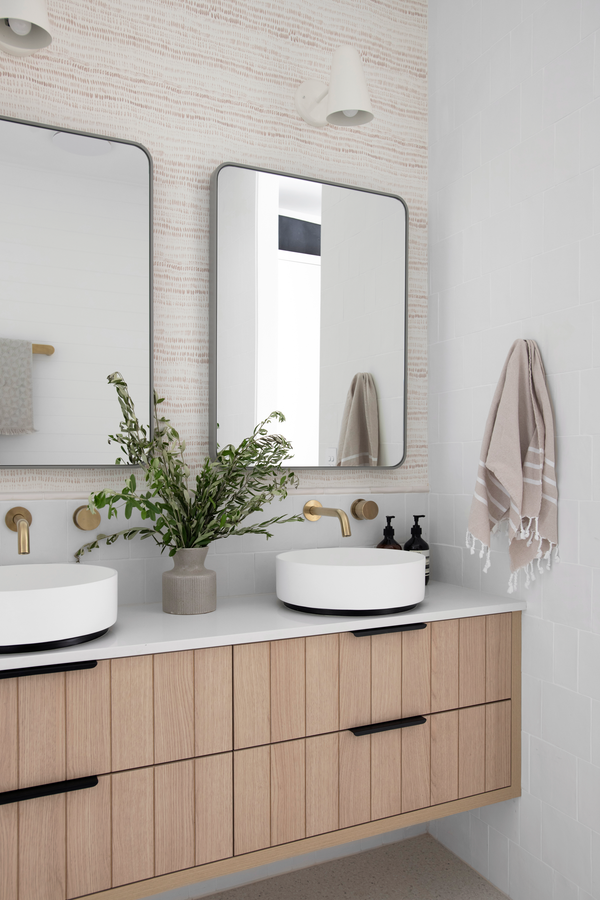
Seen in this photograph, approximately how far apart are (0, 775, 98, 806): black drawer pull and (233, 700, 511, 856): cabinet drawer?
307 mm

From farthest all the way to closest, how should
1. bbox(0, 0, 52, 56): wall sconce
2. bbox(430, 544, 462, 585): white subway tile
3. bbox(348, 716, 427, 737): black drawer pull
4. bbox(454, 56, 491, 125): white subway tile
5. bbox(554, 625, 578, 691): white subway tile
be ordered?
bbox(430, 544, 462, 585): white subway tile
bbox(454, 56, 491, 125): white subway tile
bbox(554, 625, 578, 691): white subway tile
bbox(348, 716, 427, 737): black drawer pull
bbox(0, 0, 52, 56): wall sconce

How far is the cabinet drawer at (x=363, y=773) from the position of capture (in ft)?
4.76

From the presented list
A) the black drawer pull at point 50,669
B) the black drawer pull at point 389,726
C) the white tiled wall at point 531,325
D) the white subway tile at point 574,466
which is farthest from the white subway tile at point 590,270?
the black drawer pull at point 50,669

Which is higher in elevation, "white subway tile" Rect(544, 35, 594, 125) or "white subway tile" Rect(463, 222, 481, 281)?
"white subway tile" Rect(544, 35, 594, 125)

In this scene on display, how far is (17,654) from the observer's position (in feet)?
4.11

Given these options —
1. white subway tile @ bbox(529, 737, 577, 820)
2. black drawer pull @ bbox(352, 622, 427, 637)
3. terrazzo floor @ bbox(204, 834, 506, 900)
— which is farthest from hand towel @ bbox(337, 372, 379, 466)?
terrazzo floor @ bbox(204, 834, 506, 900)

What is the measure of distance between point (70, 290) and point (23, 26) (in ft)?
1.87

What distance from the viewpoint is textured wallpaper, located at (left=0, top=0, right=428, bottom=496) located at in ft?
5.74

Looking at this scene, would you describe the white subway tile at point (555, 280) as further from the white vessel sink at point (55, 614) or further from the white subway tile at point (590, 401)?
the white vessel sink at point (55, 614)

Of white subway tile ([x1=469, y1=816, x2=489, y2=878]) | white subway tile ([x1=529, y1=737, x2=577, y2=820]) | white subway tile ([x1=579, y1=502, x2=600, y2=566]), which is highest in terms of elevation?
white subway tile ([x1=579, y1=502, x2=600, y2=566])

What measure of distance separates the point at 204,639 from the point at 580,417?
3.35 feet

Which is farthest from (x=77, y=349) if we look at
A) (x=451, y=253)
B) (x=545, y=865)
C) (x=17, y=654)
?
(x=545, y=865)

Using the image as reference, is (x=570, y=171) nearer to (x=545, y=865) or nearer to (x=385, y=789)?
(x=385, y=789)

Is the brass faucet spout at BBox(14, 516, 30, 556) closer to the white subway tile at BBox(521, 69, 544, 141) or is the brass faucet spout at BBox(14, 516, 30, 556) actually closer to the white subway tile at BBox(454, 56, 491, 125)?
the white subway tile at BBox(521, 69, 544, 141)
